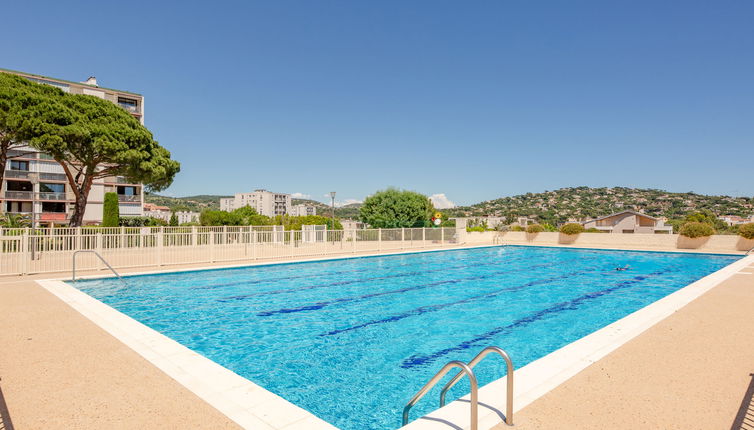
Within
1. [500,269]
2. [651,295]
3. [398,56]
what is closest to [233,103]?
[398,56]

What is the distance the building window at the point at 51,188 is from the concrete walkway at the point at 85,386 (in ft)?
148

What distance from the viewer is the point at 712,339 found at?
16.7 feet

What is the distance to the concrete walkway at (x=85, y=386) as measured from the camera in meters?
2.90

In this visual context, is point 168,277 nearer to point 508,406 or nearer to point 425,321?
point 425,321

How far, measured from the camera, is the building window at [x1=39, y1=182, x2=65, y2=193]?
3961 centimetres

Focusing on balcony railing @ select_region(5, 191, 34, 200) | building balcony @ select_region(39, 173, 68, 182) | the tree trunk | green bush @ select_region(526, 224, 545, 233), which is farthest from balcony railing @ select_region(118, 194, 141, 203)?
green bush @ select_region(526, 224, 545, 233)

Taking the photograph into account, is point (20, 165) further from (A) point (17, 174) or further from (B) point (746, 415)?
(B) point (746, 415)

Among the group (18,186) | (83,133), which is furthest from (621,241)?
(18,186)

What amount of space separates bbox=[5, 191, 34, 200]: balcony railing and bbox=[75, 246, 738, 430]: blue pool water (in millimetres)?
38824

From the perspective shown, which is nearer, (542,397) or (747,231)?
(542,397)

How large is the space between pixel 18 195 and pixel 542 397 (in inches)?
2035

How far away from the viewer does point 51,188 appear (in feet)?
132

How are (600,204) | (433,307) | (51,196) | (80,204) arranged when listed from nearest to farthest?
(433,307) < (80,204) < (51,196) < (600,204)

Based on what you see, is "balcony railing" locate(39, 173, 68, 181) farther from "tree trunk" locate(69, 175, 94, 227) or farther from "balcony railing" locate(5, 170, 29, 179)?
"tree trunk" locate(69, 175, 94, 227)
